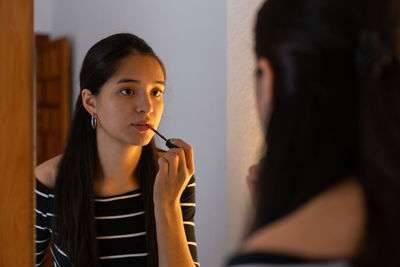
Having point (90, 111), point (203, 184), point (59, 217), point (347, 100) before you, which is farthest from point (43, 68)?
point (347, 100)

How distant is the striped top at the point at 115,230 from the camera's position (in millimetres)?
630

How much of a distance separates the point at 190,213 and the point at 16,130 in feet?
0.96

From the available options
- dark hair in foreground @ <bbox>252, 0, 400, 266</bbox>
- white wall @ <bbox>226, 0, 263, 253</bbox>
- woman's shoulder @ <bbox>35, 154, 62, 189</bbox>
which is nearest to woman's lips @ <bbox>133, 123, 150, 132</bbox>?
woman's shoulder @ <bbox>35, 154, 62, 189</bbox>

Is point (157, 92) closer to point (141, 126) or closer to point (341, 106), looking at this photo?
point (141, 126)

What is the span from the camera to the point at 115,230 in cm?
66

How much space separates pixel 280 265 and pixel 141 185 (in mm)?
429

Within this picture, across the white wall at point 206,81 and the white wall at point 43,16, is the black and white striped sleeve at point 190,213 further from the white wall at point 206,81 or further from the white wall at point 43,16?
the white wall at point 43,16

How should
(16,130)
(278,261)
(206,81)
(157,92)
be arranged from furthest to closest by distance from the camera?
(206,81)
(157,92)
(16,130)
(278,261)

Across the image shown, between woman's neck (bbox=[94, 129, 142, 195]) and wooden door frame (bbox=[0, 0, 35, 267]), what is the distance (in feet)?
0.45

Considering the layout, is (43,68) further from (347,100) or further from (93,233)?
(347,100)

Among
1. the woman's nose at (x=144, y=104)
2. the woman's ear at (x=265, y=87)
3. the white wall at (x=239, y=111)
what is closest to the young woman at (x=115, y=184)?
the woman's nose at (x=144, y=104)

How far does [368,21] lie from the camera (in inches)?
11.9

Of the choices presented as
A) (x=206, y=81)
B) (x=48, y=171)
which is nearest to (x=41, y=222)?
(x=48, y=171)

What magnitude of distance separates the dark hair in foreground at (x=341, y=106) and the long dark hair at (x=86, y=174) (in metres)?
0.38
